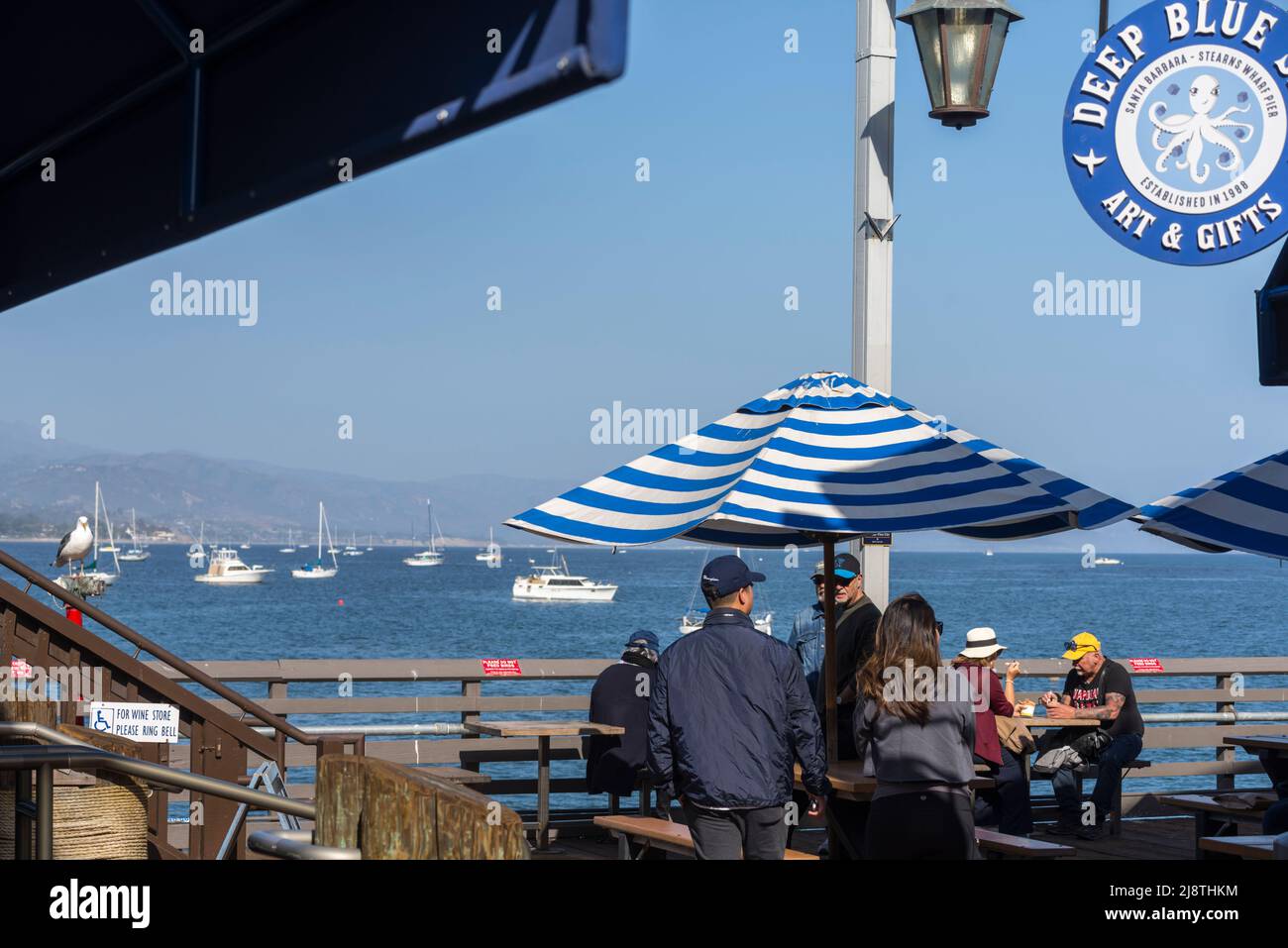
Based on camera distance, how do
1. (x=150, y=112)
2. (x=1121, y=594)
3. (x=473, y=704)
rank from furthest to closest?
(x=1121, y=594)
(x=473, y=704)
(x=150, y=112)

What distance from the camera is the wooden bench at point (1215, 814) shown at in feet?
31.6

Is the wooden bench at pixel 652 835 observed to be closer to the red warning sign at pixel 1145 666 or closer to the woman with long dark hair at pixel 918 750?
the woman with long dark hair at pixel 918 750

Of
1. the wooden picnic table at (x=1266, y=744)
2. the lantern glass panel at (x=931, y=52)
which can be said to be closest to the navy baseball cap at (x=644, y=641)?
the wooden picnic table at (x=1266, y=744)

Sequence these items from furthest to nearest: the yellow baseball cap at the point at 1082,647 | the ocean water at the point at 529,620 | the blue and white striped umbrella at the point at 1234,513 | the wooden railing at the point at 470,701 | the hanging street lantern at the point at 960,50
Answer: the ocean water at the point at 529,620 → the yellow baseball cap at the point at 1082,647 → the wooden railing at the point at 470,701 → the hanging street lantern at the point at 960,50 → the blue and white striped umbrella at the point at 1234,513

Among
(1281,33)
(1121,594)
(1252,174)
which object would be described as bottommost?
(1121,594)

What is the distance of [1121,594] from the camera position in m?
162

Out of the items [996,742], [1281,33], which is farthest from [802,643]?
[1281,33]

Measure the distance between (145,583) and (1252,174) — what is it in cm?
18271

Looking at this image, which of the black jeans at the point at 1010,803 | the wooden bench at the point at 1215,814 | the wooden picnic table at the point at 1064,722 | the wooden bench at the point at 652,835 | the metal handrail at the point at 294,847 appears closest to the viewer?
the metal handrail at the point at 294,847

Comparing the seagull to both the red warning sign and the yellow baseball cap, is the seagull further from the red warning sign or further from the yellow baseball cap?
the yellow baseball cap

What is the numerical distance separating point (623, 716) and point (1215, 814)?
4133 mm

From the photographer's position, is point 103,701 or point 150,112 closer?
point 150,112

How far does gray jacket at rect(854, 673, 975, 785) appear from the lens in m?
6.03
